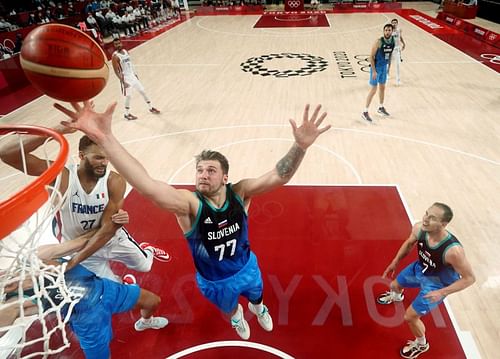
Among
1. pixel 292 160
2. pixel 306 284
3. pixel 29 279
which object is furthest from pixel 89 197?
pixel 306 284

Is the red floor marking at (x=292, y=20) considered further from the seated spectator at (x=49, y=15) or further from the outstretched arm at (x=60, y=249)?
the outstretched arm at (x=60, y=249)

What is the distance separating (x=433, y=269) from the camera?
2.77m

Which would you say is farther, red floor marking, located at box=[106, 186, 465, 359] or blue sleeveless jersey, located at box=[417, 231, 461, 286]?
red floor marking, located at box=[106, 186, 465, 359]

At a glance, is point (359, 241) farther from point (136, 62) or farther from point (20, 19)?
Result: point (20, 19)

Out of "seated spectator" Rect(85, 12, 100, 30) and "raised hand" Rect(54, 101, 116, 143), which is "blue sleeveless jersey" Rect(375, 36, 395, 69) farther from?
"seated spectator" Rect(85, 12, 100, 30)

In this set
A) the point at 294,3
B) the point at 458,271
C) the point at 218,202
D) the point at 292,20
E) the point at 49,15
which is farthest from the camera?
the point at 294,3

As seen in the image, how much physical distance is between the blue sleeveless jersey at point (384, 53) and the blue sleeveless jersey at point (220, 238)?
523 centimetres

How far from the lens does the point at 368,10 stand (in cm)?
2019

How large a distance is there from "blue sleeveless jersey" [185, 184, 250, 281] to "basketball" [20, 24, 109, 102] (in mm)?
993

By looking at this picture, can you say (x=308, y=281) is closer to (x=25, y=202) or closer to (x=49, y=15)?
(x=25, y=202)

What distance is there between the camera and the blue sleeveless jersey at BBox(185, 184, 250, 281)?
246cm

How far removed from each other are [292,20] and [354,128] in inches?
528

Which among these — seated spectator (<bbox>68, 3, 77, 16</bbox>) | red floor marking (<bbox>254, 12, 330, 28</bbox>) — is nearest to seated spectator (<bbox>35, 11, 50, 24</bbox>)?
seated spectator (<bbox>68, 3, 77, 16</bbox>)

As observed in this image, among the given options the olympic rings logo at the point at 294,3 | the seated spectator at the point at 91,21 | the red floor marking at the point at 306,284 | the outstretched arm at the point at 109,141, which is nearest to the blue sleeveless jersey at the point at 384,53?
the red floor marking at the point at 306,284
